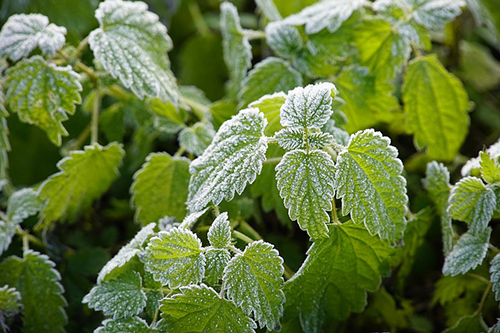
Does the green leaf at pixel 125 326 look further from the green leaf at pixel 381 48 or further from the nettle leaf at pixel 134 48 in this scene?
the green leaf at pixel 381 48

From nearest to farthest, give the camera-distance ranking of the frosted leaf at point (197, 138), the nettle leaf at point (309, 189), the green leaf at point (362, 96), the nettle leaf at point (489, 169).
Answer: the nettle leaf at point (309, 189)
the nettle leaf at point (489, 169)
the frosted leaf at point (197, 138)
the green leaf at point (362, 96)

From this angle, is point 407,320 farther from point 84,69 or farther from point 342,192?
point 84,69

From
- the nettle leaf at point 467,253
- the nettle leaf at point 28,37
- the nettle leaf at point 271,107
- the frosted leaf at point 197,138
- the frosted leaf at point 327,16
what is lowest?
the nettle leaf at point 467,253

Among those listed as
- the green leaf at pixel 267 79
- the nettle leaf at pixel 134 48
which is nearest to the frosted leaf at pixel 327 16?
the green leaf at pixel 267 79

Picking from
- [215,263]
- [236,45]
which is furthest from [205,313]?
[236,45]

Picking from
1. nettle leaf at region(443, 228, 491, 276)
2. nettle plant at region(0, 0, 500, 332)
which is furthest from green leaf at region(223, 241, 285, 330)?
nettle leaf at region(443, 228, 491, 276)

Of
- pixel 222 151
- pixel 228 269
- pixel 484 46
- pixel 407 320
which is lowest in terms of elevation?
pixel 407 320

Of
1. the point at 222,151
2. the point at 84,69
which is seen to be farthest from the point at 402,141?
the point at 84,69
